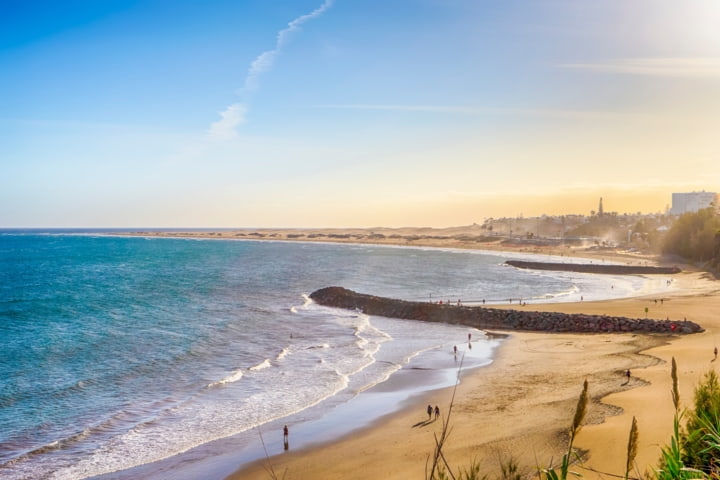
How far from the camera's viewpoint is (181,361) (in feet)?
110

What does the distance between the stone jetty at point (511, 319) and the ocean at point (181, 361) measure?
8.54 ft

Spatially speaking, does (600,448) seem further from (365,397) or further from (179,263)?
(179,263)

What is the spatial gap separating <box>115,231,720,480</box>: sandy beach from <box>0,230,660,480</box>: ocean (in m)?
2.66

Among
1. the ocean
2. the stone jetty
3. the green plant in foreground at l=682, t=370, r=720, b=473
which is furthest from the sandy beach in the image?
the stone jetty

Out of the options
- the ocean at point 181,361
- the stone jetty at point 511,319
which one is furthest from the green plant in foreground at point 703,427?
the stone jetty at point 511,319

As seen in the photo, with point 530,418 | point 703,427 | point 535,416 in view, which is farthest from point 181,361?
point 703,427

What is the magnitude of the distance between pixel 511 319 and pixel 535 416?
992 inches

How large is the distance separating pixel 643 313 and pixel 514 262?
2693 inches

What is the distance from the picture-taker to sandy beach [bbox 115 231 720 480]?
60.5ft

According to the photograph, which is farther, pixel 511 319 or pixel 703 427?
pixel 511 319

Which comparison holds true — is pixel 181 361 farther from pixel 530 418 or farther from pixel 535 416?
pixel 535 416

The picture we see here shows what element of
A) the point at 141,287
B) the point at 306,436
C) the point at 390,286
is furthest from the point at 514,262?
the point at 306,436

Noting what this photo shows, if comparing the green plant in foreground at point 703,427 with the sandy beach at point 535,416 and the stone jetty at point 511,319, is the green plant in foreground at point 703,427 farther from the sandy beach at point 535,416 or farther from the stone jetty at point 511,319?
the stone jetty at point 511,319

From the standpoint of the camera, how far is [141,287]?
230ft
